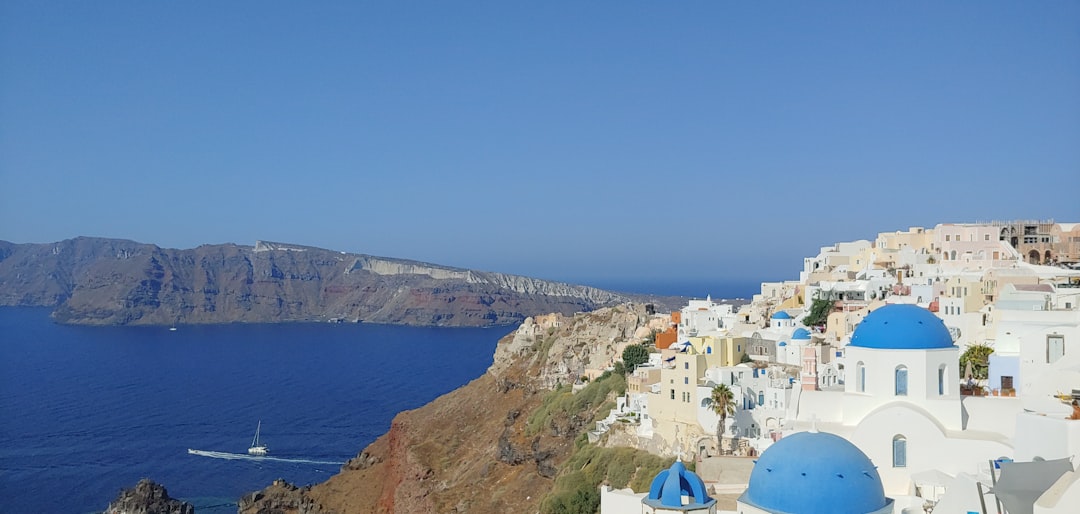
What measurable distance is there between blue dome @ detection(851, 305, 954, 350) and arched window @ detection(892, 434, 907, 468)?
1.76 m

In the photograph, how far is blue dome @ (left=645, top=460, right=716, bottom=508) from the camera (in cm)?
1652

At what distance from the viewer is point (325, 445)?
65.6 m

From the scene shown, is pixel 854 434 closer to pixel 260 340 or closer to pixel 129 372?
pixel 129 372

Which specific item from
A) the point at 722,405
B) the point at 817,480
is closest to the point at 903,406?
the point at 817,480

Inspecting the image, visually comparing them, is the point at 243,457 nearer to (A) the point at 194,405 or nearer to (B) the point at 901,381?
(A) the point at 194,405

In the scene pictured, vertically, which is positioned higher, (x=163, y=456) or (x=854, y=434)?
(x=854, y=434)

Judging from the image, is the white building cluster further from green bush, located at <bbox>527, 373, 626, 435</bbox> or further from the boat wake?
the boat wake

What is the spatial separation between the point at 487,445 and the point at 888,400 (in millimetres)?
29355

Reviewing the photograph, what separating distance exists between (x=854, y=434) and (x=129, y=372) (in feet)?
343

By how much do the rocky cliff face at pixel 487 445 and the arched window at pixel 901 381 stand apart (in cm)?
1672

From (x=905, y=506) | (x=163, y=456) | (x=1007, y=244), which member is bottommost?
(x=163, y=456)

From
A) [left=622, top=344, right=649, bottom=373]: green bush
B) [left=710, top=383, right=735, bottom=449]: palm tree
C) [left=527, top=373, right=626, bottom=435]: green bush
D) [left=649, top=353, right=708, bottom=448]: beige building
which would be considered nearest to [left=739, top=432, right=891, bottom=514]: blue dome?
[left=710, top=383, right=735, bottom=449]: palm tree

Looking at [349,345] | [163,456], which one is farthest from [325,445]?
[349,345]

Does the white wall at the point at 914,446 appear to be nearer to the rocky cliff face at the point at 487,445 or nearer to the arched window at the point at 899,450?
the arched window at the point at 899,450
